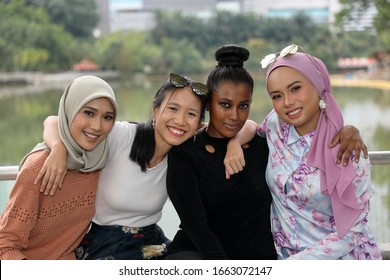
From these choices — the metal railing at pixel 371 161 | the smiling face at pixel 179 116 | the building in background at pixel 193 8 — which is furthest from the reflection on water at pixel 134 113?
the building in background at pixel 193 8

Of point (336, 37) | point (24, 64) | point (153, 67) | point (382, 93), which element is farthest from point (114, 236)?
point (336, 37)

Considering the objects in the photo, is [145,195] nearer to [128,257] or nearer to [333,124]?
[128,257]

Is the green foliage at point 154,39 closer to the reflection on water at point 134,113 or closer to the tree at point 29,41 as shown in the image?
the tree at point 29,41

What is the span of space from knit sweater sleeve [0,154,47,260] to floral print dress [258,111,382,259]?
0.44 meters

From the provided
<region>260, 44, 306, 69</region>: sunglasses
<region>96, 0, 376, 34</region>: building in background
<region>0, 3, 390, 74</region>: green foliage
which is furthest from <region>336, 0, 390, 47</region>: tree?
<region>96, 0, 376, 34</region>: building in background

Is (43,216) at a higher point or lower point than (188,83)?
lower

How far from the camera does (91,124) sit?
0.97m

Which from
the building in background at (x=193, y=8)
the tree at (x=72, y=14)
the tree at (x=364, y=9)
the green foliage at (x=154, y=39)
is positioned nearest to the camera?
the tree at (x=364, y=9)

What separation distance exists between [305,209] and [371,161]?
322mm

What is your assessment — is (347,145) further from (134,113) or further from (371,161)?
(134,113)

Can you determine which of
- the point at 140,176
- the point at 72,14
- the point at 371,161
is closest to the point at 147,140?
the point at 140,176

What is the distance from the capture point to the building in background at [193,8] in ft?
107

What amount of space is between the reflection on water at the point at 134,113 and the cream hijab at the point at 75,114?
549cm

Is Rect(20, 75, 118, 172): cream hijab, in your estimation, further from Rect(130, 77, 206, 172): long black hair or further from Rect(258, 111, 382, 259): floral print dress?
Rect(258, 111, 382, 259): floral print dress
